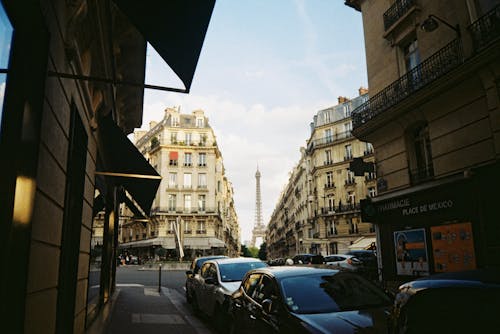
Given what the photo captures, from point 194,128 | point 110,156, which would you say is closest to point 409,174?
point 110,156

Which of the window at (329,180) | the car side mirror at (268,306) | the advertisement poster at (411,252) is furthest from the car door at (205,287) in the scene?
the window at (329,180)

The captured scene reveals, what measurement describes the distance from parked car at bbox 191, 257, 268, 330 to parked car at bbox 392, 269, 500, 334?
539 centimetres

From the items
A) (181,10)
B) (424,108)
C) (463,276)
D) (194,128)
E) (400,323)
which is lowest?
(400,323)

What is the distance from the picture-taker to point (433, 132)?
1310 centimetres

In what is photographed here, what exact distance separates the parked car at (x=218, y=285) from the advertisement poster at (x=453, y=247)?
6291 mm

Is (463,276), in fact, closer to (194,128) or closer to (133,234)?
(194,128)

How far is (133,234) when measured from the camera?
208ft

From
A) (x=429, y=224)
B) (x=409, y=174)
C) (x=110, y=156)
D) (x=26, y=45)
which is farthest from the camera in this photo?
(x=409, y=174)

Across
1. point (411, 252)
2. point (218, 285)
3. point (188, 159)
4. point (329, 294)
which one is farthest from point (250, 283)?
point (188, 159)

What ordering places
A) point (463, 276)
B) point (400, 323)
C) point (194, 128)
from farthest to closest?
point (194, 128) → point (400, 323) → point (463, 276)

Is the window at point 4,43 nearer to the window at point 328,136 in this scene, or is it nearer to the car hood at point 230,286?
the car hood at point 230,286

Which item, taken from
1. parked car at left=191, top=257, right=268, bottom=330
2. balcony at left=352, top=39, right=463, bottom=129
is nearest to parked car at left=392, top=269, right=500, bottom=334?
parked car at left=191, top=257, right=268, bottom=330

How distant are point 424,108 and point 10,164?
13.0 metres

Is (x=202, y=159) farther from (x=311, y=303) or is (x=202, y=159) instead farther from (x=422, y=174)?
(x=311, y=303)
